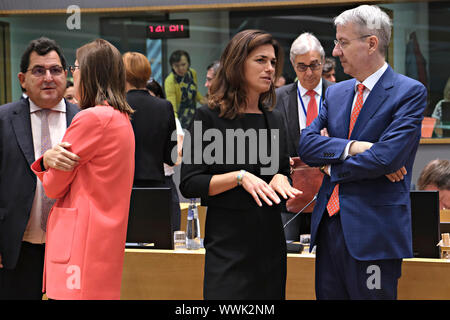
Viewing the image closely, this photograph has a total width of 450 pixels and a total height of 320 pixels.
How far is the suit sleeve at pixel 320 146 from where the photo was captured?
7.43 feet

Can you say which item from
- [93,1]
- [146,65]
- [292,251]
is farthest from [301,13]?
[292,251]

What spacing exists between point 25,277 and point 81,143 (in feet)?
2.56

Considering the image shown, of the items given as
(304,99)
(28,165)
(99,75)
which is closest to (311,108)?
(304,99)

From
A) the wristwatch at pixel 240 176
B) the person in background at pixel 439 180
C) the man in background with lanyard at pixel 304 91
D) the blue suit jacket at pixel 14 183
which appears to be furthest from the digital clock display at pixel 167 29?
the wristwatch at pixel 240 176

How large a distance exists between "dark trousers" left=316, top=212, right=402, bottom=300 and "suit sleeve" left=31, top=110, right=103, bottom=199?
0.96 m

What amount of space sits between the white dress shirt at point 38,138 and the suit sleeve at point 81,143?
411 millimetres

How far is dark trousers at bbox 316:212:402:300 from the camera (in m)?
2.17

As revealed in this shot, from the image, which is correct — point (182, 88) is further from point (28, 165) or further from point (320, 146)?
point (320, 146)

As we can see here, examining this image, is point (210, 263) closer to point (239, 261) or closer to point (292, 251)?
point (239, 261)

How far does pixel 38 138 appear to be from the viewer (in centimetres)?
257

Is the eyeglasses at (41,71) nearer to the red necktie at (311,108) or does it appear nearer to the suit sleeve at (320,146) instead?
the suit sleeve at (320,146)

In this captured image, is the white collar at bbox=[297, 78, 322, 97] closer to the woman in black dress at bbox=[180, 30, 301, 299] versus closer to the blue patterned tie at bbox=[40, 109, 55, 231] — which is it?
the woman in black dress at bbox=[180, 30, 301, 299]

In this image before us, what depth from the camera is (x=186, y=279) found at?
3041mm

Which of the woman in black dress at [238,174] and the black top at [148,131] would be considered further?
the black top at [148,131]
